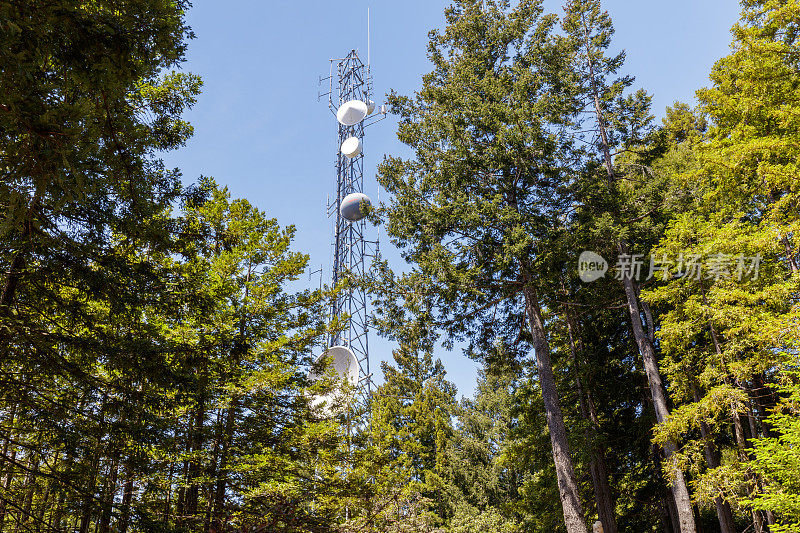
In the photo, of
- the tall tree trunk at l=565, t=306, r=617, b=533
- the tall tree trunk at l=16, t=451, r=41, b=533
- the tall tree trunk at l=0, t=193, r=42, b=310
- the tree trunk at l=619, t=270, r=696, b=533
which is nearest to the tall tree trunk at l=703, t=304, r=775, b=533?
the tree trunk at l=619, t=270, r=696, b=533

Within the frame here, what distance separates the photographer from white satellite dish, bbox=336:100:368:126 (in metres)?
24.8

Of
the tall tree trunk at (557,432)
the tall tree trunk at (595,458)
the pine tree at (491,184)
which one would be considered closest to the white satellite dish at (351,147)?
the pine tree at (491,184)

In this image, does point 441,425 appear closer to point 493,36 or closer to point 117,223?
point 493,36

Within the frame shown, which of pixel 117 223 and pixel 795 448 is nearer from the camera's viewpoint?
pixel 117 223

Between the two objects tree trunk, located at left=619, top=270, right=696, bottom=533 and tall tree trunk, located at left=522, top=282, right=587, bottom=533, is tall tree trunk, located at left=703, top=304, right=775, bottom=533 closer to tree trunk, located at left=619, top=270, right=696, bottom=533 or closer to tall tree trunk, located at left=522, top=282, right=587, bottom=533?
tree trunk, located at left=619, top=270, right=696, bottom=533

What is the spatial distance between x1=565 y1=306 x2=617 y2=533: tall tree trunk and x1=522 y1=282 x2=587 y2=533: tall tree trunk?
448 centimetres

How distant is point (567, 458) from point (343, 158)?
1974cm

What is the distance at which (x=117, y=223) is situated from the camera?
5.81 m

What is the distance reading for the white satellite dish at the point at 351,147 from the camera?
24.3 meters

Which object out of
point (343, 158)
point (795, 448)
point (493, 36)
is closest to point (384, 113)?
point (343, 158)

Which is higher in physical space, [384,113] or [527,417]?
[384,113]

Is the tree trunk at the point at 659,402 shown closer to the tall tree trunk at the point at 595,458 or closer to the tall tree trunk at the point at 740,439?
the tall tree trunk at the point at 740,439

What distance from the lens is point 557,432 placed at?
1051cm

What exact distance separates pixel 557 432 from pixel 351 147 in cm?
1781
